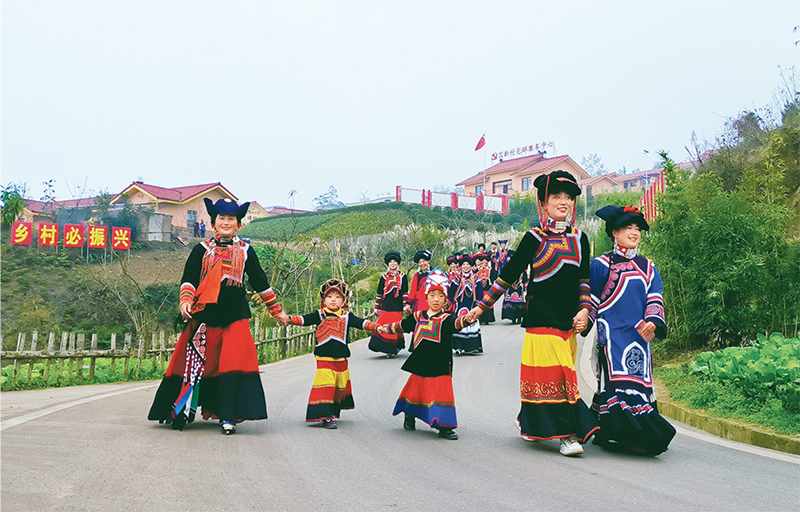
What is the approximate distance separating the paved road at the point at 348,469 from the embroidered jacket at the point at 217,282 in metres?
A: 1.16

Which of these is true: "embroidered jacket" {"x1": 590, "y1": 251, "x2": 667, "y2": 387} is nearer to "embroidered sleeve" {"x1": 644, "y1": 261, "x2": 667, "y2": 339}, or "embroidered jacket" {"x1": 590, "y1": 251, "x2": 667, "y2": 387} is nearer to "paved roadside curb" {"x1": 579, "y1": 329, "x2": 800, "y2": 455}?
"embroidered sleeve" {"x1": 644, "y1": 261, "x2": 667, "y2": 339}

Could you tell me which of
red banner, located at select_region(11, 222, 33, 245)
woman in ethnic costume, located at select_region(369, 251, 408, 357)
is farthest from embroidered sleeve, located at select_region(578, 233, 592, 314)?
red banner, located at select_region(11, 222, 33, 245)

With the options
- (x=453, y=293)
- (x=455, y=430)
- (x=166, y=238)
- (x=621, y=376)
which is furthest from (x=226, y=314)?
(x=166, y=238)

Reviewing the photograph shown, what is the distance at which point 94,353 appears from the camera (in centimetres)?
1166

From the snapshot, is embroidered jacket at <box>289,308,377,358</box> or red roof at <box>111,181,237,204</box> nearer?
embroidered jacket at <box>289,308,377,358</box>

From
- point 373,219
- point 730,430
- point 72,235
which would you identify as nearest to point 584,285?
point 730,430

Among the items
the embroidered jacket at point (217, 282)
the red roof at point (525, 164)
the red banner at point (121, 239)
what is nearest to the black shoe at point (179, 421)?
the embroidered jacket at point (217, 282)

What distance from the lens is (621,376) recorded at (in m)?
5.71

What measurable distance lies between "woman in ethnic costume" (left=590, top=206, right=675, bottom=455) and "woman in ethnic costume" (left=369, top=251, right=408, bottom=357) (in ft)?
24.4

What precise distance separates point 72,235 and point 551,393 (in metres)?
31.2

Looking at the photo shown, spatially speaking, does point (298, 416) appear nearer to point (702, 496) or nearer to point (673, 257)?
point (702, 496)

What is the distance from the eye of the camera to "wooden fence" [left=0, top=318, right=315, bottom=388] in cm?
1112

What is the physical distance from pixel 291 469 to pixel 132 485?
113cm

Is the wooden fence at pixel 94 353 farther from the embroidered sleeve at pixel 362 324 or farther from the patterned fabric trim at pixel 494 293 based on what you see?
the patterned fabric trim at pixel 494 293
